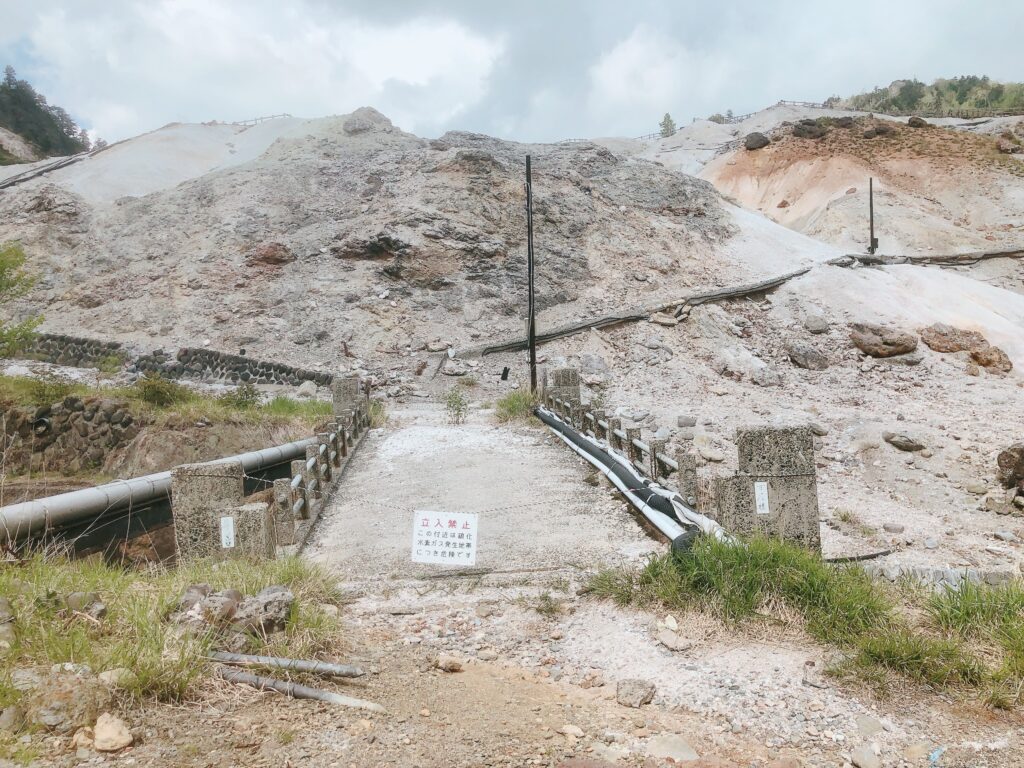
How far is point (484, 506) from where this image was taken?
800 cm

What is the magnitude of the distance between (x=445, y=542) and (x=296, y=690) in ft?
5.30

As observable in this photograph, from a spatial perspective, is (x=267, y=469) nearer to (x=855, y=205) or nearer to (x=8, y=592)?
(x=8, y=592)

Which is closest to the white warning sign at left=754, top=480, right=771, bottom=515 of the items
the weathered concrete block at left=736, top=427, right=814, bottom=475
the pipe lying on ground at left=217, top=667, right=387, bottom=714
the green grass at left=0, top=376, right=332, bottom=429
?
the weathered concrete block at left=736, top=427, right=814, bottom=475

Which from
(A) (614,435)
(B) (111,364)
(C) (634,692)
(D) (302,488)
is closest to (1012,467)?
(A) (614,435)

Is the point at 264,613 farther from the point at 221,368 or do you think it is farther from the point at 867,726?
the point at 221,368

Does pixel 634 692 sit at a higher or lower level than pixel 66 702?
lower

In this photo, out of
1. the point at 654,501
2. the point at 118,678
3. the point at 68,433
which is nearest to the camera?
the point at 118,678

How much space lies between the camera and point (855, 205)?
3975cm

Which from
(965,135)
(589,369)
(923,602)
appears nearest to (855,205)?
(965,135)

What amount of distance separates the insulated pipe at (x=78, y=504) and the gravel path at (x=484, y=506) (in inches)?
60.0

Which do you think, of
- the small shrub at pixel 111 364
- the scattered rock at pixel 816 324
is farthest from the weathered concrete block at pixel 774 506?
the small shrub at pixel 111 364

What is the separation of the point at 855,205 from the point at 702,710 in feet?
141

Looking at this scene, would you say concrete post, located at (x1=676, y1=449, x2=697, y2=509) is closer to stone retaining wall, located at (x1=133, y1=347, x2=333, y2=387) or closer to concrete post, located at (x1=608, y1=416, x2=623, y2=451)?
concrete post, located at (x1=608, y1=416, x2=623, y2=451)

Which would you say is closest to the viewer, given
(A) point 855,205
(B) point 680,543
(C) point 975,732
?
(C) point 975,732
